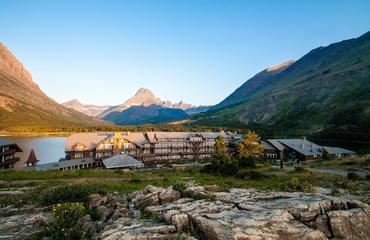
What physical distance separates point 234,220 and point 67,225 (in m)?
11.6

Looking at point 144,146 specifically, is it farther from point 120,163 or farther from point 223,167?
point 223,167

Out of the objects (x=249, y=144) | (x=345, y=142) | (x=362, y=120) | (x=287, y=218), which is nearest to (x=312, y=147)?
(x=249, y=144)

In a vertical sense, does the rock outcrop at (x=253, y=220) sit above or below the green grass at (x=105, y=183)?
above

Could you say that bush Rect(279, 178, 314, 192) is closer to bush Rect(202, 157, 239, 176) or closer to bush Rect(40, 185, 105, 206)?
bush Rect(40, 185, 105, 206)

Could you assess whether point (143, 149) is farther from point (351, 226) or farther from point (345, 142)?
point (345, 142)

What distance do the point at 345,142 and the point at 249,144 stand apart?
78.8 metres

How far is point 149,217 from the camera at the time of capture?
66.9ft

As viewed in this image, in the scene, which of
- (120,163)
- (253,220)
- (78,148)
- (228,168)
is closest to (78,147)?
(78,148)

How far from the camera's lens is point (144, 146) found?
107m

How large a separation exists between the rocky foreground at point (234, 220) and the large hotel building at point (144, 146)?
259 ft

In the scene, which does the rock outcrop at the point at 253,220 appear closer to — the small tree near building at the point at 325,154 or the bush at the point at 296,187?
the bush at the point at 296,187

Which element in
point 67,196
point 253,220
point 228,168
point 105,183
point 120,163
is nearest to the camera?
point 253,220

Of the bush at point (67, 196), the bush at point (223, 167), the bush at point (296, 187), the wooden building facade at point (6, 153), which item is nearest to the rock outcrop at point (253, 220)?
the bush at point (296, 187)

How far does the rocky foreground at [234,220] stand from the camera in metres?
16.2
